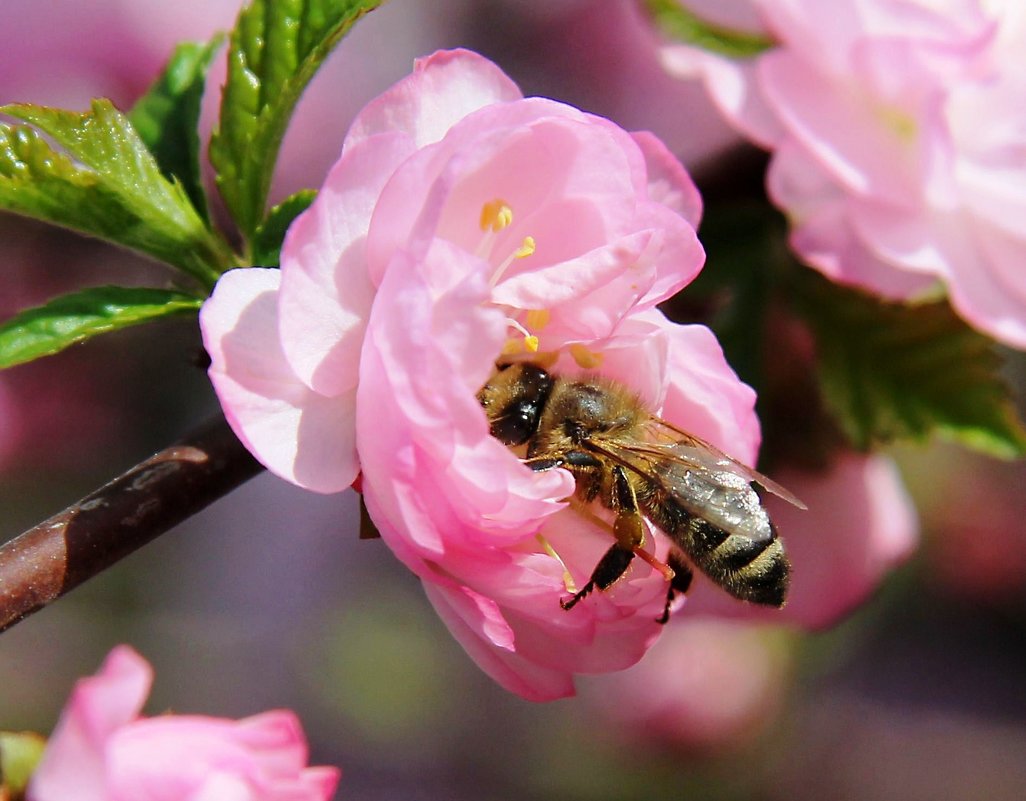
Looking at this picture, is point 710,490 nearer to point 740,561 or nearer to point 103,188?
point 740,561

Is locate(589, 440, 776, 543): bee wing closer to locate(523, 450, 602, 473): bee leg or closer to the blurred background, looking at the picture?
locate(523, 450, 602, 473): bee leg

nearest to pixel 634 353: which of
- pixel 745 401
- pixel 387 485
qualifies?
pixel 745 401

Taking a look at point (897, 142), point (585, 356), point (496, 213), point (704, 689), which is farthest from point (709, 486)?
point (704, 689)

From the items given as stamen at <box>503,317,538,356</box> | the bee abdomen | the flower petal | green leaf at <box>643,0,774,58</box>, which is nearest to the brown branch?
the flower petal

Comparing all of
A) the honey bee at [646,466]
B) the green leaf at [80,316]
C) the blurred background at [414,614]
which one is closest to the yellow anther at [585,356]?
the honey bee at [646,466]

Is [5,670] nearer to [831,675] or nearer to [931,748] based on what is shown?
[831,675]
